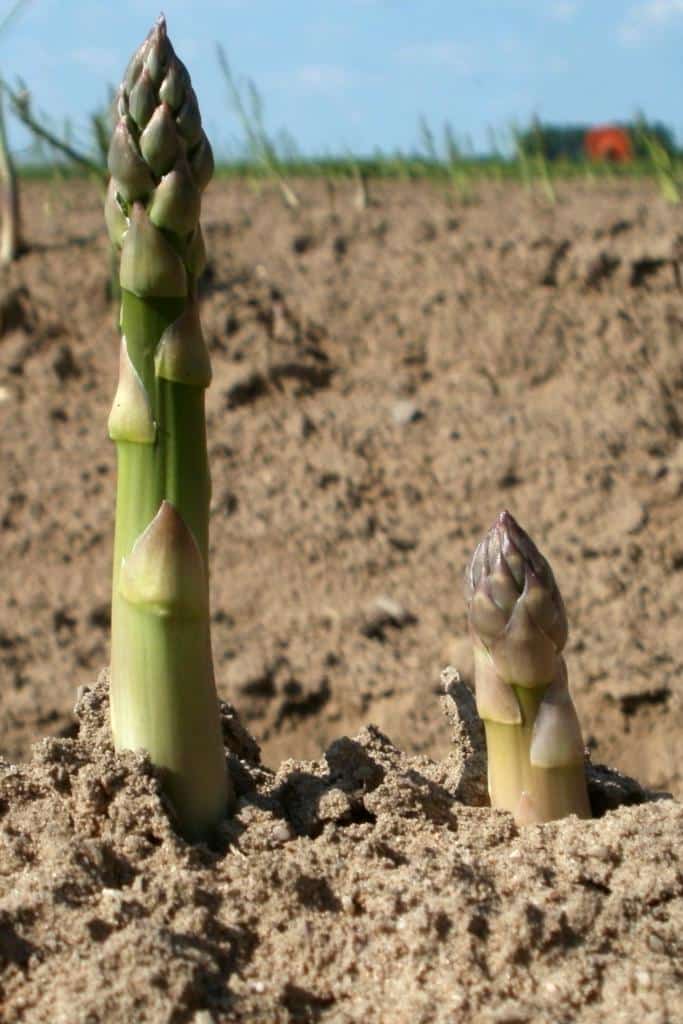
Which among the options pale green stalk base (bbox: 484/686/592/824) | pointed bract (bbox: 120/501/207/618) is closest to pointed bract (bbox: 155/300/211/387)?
pointed bract (bbox: 120/501/207/618)

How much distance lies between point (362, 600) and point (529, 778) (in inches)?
80.7

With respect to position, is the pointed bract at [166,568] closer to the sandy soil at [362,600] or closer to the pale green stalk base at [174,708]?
the pale green stalk base at [174,708]

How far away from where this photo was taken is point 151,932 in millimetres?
1553

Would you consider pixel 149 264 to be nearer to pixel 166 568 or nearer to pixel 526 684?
pixel 166 568

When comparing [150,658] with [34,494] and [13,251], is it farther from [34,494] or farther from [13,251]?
[13,251]

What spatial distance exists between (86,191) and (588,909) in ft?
23.8

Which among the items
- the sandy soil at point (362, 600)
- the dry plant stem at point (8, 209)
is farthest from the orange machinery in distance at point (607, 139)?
the dry plant stem at point (8, 209)

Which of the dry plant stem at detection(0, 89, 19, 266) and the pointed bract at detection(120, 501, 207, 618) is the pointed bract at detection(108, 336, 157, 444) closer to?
the pointed bract at detection(120, 501, 207, 618)

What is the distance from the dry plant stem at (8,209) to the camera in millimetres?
5445

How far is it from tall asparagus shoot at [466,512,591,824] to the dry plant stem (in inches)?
162

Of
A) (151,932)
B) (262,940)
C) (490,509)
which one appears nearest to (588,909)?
(262,940)

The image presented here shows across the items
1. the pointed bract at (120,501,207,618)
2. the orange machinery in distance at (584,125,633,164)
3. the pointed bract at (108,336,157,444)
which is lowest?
the pointed bract at (120,501,207,618)

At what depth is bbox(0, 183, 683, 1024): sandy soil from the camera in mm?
1602

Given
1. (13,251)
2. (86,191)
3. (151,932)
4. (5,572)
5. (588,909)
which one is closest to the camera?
(151,932)
